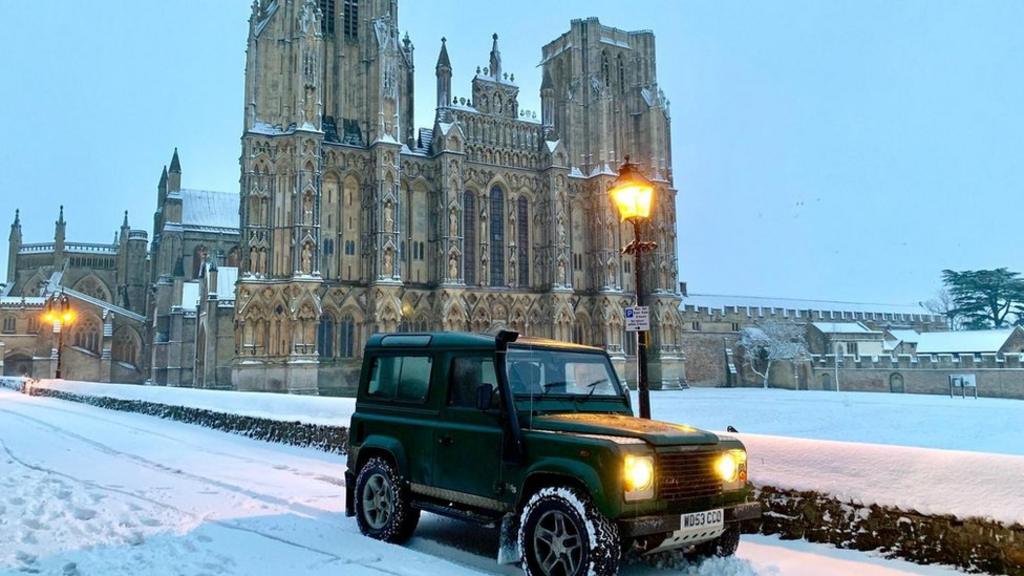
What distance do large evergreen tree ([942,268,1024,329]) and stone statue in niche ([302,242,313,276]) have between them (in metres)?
65.6

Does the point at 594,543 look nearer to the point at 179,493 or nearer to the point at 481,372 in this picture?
the point at 481,372

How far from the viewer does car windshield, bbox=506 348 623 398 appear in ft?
21.0

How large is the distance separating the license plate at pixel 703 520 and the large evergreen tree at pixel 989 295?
7658 centimetres

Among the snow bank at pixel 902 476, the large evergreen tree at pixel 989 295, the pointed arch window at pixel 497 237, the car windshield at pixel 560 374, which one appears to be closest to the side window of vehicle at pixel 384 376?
the car windshield at pixel 560 374

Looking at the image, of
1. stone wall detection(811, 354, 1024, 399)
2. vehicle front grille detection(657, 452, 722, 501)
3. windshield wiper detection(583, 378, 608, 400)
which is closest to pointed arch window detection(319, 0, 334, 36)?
windshield wiper detection(583, 378, 608, 400)

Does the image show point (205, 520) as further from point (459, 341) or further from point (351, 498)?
point (459, 341)

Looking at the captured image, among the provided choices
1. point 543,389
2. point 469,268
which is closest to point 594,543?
point 543,389

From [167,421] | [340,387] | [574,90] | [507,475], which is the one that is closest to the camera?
[507,475]

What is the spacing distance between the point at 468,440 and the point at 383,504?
1.55 metres

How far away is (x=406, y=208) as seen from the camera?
39250 mm

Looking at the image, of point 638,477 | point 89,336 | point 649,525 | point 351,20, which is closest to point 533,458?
point 638,477

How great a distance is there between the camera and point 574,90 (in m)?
45.4

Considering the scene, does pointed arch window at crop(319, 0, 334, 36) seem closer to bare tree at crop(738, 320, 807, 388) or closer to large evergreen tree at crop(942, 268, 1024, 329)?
bare tree at crop(738, 320, 807, 388)

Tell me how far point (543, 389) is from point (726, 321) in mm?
53001
